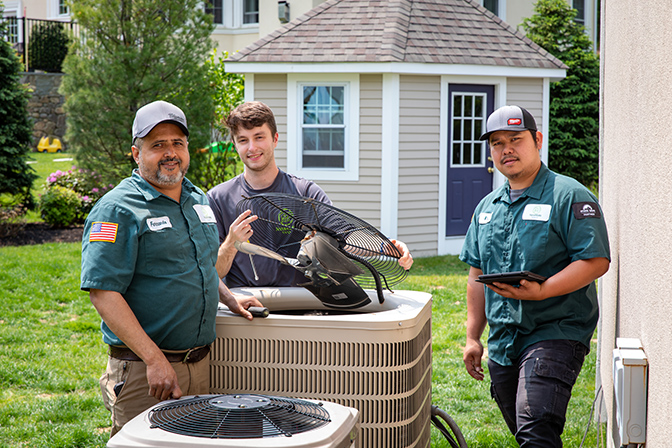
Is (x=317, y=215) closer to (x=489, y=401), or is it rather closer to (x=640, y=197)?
(x=640, y=197)

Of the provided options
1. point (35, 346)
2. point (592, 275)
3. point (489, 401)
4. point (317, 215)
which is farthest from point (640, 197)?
point (35, 346)

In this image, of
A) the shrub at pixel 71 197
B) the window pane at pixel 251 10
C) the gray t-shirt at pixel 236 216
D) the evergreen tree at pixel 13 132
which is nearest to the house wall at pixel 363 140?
the shrub at pixel 71 197

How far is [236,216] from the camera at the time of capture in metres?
3.09

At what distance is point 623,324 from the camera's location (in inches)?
100

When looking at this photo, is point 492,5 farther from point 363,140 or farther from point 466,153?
point 363,140

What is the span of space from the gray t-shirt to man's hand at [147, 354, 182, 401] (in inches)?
33.7

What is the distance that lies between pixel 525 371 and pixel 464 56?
8578 mm

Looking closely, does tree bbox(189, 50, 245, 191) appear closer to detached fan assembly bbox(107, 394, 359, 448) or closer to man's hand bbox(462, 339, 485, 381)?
man's hand bbox(462, 339, 485, 381)

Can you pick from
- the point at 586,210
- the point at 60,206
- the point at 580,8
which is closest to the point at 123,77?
the point at 60,206

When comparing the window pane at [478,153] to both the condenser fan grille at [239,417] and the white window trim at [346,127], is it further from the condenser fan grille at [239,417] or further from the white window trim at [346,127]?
the condenser fan grille at [239,417]

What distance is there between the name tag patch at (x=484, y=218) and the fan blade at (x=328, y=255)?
681 millimetres

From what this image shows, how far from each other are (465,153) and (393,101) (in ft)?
5.55

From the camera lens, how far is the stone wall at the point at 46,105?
64.2 feet

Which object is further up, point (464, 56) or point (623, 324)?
point (464, 56)
